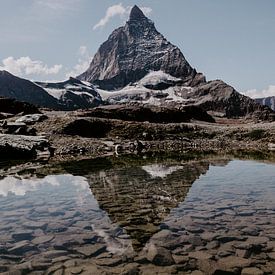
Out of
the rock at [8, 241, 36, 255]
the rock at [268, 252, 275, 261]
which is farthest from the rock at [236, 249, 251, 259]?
the rock at [8, 241, 36, 255]

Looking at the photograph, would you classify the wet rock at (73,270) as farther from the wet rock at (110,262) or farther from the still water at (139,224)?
the wet rock at (110,262)

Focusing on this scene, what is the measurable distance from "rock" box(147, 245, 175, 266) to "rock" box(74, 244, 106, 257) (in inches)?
52.3

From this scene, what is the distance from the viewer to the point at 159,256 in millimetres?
10250

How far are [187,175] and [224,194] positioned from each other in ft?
21.9

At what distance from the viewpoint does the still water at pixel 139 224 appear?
9930 millimetres

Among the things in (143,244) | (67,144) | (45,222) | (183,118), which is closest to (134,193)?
(45,222)

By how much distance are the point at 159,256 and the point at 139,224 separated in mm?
3343

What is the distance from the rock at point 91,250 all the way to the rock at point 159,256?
4.36ft

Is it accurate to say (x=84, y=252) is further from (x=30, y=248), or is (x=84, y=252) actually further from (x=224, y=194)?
(x=224, y=194)

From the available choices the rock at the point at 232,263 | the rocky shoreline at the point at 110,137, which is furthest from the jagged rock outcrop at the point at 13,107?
the rock at the point at 232,263

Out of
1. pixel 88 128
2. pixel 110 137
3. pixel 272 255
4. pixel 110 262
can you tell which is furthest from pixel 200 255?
pixel 88 128

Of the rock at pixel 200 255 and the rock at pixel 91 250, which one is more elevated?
the rock at pixel 200 255

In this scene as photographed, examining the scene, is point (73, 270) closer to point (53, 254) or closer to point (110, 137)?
point (53, 254)

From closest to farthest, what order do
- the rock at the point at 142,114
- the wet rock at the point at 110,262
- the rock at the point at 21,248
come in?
1. the wet rock at the point at 110,262
2. the rock at the point at 21,248
3. the rock at the point at 142,114
